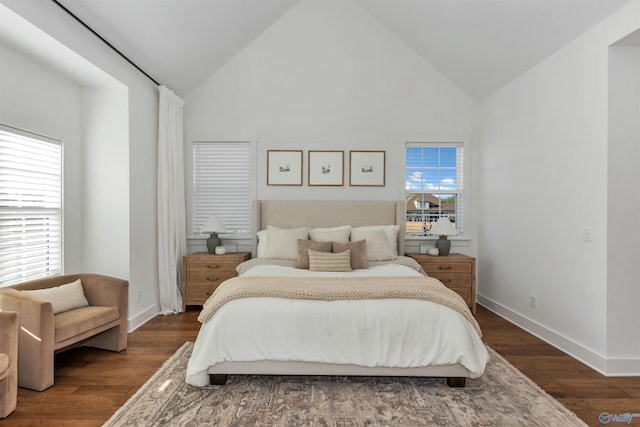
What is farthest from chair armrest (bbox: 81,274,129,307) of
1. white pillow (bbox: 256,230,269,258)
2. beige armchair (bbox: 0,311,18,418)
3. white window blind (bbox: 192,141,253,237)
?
white window blind (bbox: 192,141,253,237)

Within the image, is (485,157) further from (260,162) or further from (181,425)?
(181,425)

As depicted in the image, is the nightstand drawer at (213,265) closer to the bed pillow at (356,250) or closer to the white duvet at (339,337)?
the bed pillow at (356,250)

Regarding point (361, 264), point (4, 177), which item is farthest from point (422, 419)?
point (4, 177)

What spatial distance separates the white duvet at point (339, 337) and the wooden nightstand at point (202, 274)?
1958 mm

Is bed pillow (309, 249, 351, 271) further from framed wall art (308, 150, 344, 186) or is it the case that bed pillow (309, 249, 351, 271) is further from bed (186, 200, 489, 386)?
framed wall art (308, 150, 344, 186)

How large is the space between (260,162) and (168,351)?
2.62 metres

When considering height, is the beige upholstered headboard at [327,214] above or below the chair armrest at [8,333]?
above

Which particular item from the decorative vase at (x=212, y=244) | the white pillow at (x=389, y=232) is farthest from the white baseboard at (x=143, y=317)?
the white pillow at (x=389, y=232)

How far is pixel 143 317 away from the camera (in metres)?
3.87

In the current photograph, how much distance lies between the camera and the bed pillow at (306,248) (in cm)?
375

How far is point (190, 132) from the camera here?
15.9 ft

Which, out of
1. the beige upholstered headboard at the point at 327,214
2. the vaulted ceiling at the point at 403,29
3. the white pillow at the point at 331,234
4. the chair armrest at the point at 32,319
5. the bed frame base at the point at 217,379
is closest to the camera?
the chair armrest at the point at 32,319

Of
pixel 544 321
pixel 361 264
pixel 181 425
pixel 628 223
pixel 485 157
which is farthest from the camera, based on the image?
pixel 485 157

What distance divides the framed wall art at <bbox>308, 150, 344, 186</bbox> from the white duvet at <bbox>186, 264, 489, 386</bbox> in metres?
2.65
